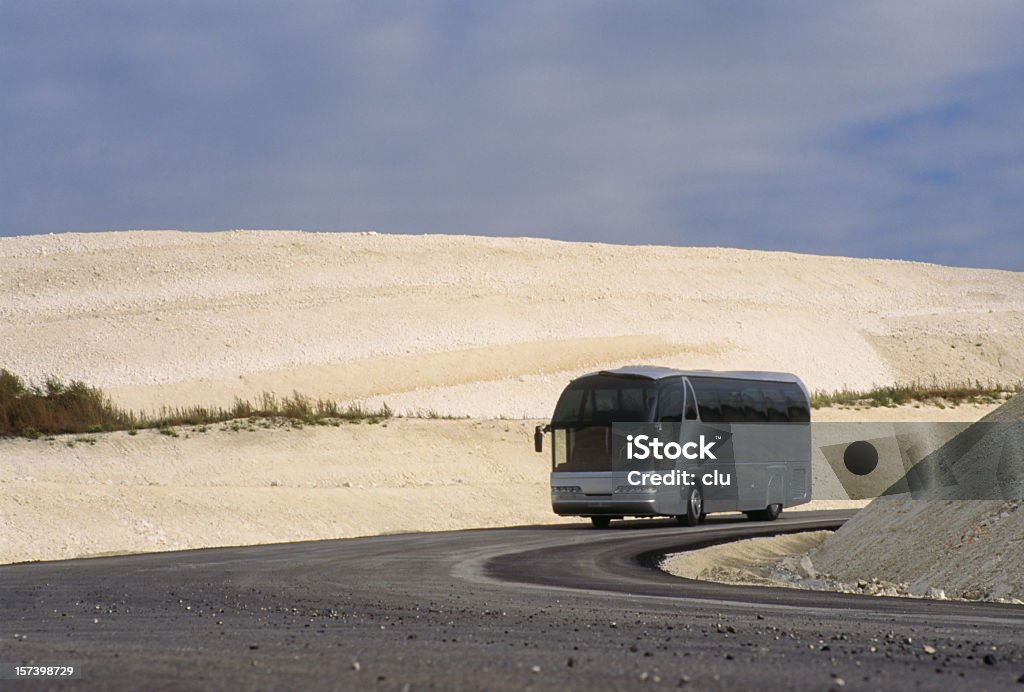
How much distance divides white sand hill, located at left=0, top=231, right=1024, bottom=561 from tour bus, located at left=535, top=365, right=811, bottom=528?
5758 mm

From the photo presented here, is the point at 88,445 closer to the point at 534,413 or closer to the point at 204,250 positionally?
the point at 534,413

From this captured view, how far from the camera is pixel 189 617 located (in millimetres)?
11344

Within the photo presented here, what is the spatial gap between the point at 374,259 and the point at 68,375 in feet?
98.3

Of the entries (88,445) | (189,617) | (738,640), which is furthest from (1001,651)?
(88,445)

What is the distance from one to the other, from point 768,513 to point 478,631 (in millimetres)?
23059

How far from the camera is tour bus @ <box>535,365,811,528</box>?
1115 inches

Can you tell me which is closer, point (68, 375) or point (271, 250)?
point (68, 375)

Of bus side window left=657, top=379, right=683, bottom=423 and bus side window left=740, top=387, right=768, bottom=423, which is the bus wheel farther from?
bus side window left=740, top=387, right=768, bottom=423

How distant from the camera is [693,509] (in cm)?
2936

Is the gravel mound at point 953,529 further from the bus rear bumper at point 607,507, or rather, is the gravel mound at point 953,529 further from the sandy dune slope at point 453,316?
the sandy dune slope at point 453,316

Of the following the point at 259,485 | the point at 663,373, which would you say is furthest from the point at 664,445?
the point at 259,485

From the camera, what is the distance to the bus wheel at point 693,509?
2919 cm

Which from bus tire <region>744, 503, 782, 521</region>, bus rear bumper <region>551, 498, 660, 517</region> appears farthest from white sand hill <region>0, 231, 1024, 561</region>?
bus tire <region>744, 503, 782, 521</region>

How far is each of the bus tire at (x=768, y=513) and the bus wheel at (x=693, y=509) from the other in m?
2.63
